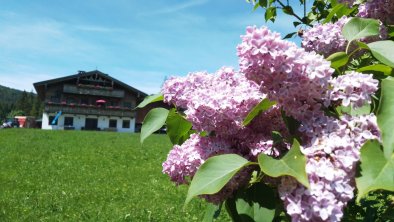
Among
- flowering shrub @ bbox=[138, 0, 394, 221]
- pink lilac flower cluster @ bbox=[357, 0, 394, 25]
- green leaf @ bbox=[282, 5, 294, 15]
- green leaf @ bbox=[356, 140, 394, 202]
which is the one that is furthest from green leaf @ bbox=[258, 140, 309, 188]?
green leaf @ bbox=[282, 5, 294, 15]

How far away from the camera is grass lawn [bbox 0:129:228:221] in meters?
8.65

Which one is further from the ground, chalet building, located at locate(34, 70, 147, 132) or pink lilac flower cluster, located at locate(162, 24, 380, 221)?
chalet building, located at locate(34, 70, 147, 132)

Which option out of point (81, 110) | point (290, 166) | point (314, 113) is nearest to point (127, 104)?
point (81, 110)

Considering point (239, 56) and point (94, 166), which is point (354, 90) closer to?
point (239, 56)

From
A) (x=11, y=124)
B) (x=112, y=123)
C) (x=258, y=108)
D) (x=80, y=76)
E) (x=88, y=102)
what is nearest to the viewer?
(x=258, y=108)

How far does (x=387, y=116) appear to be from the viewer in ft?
3.63

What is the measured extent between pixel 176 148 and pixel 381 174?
0.75m

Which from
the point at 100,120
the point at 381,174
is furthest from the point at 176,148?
the point at 100,120

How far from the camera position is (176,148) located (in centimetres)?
163

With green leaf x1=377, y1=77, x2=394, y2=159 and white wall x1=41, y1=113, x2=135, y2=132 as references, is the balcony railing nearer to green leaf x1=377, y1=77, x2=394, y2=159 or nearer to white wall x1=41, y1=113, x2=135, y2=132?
white wall x1=41, y1=113, x2=135, y2=132

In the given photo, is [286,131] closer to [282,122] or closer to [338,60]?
[282,122]

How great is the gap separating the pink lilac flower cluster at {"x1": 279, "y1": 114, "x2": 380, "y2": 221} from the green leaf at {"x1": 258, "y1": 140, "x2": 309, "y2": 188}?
0.03m

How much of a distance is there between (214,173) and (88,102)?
6542cm

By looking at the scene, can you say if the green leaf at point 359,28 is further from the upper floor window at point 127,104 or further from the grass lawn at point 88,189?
the upper floor window at point 127,104
